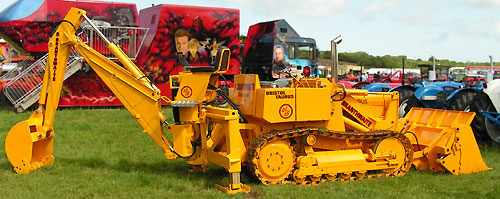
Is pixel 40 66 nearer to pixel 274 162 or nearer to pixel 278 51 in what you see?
pixel 278 51

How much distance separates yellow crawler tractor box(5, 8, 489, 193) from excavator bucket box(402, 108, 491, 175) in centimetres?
2

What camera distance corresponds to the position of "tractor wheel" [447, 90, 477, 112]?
11741 mm

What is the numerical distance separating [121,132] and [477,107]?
8.65 m

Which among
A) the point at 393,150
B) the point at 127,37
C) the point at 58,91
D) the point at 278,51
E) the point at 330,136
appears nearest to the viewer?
the point at 330,136

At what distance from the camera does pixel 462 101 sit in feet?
38.8

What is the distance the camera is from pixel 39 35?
2014 centimetres

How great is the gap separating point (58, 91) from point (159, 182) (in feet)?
8.36

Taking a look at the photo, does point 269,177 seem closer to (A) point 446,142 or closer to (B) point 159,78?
(A) point 446,142

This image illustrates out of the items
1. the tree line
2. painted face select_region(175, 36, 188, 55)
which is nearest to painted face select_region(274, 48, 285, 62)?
painted face select_region(175, 36, 188, 55)

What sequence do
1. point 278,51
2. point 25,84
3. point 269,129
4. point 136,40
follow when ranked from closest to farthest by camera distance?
point 269,129 < point 25,84 < point 136,40 < point 278,51

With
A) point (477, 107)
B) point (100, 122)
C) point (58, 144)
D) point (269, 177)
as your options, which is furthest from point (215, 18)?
point (269, 177)

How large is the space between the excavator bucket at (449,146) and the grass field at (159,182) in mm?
213

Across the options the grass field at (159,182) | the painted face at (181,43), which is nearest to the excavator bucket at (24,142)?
the grass field at (159,182)

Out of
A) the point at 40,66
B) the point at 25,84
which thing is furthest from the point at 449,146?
the point at 25,84
